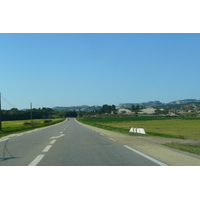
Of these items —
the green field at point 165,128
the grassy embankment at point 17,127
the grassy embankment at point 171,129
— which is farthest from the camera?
the grassy embankment at point 17,127

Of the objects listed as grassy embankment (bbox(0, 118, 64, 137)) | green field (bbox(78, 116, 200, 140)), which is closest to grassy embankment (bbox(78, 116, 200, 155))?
green field (bbox(78, 116, 200, 140))

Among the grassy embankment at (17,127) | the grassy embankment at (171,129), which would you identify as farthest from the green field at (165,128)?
the grassy embankment at (17,127)

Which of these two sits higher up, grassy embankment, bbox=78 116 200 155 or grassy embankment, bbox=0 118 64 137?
grassy embankment, bbox=0 118 64 137

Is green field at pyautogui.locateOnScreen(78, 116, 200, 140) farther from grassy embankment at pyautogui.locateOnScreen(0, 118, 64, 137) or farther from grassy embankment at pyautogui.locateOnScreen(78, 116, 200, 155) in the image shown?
grassy embankment at pyautogui.locateOnScreen(0, 118, 64, 137)

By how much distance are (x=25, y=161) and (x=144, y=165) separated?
402cm

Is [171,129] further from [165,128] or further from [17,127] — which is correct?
[17,127]

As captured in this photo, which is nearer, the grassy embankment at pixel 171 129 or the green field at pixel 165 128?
the grassy embankment at pixel 171 129

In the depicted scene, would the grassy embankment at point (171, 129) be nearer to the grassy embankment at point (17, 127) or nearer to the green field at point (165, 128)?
the green field at point (165, 128)

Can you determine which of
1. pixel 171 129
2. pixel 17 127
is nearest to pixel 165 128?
pixel 171 129

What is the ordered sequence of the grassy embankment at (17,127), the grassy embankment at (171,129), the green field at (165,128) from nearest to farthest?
the grassy embankment at (171,129) → the green field at (165,128) → the grassy embankment at (17,127)

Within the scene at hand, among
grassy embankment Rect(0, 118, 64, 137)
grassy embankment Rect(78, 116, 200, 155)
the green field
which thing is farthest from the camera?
grassy embankment Rect(0, 118, 64, 137)

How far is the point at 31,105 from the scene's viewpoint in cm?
8769
